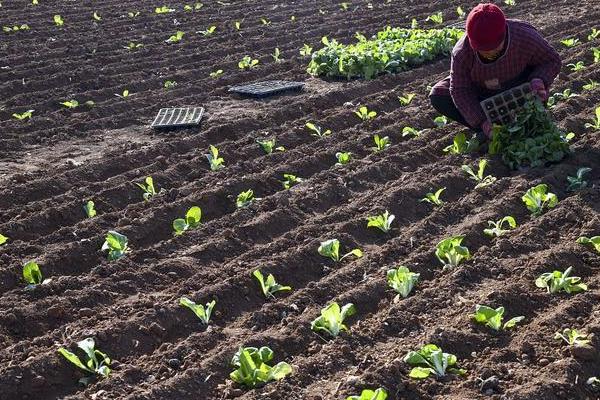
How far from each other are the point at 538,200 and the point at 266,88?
401 cm

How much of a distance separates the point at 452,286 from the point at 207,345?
1407mm

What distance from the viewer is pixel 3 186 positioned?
7320 millimetres

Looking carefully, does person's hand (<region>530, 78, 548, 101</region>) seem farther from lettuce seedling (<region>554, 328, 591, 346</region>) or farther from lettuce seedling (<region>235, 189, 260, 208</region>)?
lettuce seedling (<region>554, 328, 591, 346</region>)

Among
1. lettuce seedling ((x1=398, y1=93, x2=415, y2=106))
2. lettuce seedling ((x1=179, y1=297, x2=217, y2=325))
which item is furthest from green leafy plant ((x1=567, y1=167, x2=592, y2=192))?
lettuce seedling ((x1=179, y1=297, x2=217, y2=325))

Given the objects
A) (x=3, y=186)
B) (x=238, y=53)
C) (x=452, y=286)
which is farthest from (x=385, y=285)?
(x=238, y=53)

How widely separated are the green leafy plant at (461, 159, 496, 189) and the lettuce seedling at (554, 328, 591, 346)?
2106 mm

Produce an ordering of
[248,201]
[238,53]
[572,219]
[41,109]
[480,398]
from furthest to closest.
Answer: [238,53] < [41,109] < [248,201] < [572,219] < [480,398]

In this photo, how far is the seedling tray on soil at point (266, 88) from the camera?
941 cm

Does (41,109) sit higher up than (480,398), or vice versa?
(41,109)

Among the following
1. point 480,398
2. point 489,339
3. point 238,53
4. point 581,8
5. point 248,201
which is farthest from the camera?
point 581,8

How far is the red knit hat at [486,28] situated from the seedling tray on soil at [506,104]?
0.45 metres

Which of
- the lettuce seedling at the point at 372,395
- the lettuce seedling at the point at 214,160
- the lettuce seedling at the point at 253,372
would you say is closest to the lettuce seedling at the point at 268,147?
the lettuce seedling at the point at 214,160

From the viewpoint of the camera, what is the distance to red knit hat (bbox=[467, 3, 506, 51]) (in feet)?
21.6

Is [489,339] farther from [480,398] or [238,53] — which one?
[238,53]
